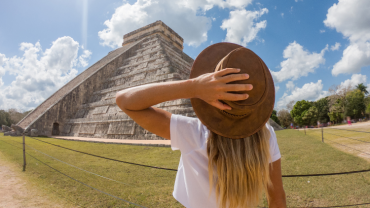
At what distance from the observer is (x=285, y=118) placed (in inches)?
1768

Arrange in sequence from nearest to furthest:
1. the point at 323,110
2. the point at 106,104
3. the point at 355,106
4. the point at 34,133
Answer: the point at 34,133 → the point at 106,104 → the point at 355,106 → the point at 323,110

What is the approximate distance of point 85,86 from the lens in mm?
12461

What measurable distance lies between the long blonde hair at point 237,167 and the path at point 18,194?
326 cm

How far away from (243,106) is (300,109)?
4661 centimetres

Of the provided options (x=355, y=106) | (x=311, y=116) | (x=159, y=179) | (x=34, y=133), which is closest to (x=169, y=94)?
(x=159, y=179)

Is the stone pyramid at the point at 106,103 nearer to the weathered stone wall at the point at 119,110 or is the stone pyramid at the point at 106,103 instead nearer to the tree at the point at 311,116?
the weathered stone wall at the point at 119,110

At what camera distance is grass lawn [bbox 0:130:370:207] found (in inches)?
113

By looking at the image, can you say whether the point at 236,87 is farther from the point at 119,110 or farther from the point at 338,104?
the point at 338,104

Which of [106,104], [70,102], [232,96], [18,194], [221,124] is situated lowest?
[18,194]

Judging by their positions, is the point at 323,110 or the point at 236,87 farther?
the point at 323,110

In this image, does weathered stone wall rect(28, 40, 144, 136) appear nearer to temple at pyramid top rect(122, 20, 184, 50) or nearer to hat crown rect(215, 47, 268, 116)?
temple at pyramid top rect(122, 20, 184, 50)

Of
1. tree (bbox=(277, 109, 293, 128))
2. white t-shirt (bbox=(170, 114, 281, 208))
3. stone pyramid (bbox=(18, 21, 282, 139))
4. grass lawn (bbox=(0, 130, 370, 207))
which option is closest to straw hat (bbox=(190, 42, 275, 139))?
white t-shirt (bbox=(170, 114, 281, 208))

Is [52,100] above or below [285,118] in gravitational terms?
above

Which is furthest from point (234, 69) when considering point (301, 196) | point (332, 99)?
point (332, 99)
